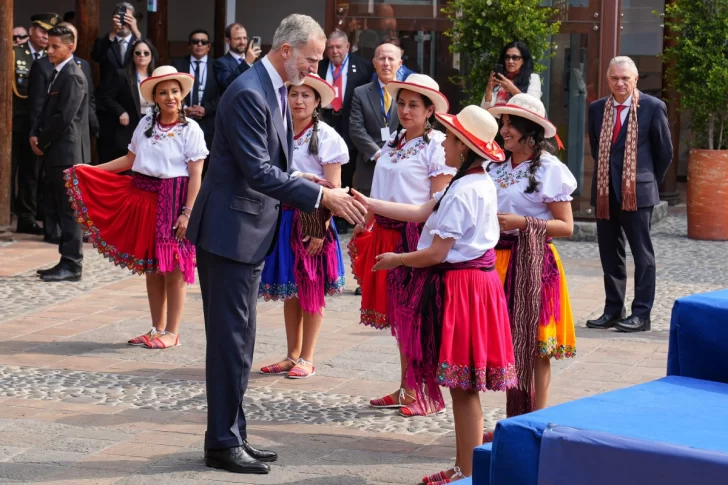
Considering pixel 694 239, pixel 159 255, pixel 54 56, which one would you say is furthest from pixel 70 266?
pixel 694 239

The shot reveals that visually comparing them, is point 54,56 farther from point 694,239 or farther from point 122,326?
point 694,239

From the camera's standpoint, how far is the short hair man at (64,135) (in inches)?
389

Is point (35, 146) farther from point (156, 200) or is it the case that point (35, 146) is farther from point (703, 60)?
point (703, 60)

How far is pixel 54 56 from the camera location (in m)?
9.83

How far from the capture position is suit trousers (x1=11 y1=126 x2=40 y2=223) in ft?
40.7

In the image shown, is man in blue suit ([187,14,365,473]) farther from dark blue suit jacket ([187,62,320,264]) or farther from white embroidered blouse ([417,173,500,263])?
white embroidered blouse ([417,173,500,263])

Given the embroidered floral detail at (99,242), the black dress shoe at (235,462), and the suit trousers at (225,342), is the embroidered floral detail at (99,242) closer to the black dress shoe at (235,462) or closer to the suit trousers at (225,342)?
the suit trousers at (225,342)

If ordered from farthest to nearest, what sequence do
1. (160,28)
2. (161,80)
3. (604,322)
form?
(160,28), (604,322), (161,80)

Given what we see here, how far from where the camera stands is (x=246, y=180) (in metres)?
5.17

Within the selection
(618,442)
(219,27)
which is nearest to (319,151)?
(618,442)

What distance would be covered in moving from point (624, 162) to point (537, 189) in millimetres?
3457

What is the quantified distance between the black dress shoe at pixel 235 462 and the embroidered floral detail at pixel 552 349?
1328mm

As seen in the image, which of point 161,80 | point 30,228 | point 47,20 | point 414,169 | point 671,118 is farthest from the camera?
point 671,118

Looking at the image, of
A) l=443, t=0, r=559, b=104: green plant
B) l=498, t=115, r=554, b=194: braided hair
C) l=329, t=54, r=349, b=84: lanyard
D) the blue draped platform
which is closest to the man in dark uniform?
l=329, t=54, r=349, b=84: lanyard
